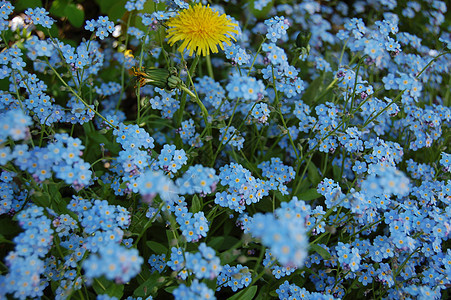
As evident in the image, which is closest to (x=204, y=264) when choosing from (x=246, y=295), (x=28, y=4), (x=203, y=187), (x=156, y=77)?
(x=203, y=187)

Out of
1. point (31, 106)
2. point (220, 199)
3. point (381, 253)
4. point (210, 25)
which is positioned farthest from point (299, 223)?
point (31, 106)

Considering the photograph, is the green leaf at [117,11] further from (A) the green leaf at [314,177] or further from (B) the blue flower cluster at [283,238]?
(B) the blue flower cluster at [283,238]

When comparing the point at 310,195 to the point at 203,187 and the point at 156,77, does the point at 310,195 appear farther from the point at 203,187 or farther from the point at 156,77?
the point at 156,77

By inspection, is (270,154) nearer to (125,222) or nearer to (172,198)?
(172,198)

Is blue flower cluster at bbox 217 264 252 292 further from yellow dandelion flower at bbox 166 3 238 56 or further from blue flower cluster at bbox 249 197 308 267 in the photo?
yellow dandelion flower at bbox 166 3 238 56

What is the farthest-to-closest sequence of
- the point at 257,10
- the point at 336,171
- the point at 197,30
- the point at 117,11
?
the point at 257,10, the point at 117,11, the point at 336,171, the point at 197,30

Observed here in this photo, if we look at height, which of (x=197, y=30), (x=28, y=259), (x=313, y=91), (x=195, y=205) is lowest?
(x=28, y=259)

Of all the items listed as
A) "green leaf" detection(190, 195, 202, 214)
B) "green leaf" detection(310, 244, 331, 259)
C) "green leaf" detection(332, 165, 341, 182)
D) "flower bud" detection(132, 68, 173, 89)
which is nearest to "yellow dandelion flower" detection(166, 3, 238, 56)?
"flower bud" detection(132, 68, 173, 89)

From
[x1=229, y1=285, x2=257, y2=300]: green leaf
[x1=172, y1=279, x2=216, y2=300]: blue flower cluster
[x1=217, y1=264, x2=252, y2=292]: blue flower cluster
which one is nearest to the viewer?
[x1=172, y1=279, x2=216, y2=300]: blue flower cluster

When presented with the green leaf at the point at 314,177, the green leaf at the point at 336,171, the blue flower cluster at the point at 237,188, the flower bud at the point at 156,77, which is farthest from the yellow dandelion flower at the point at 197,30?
the green leaf at the point at 336,171
